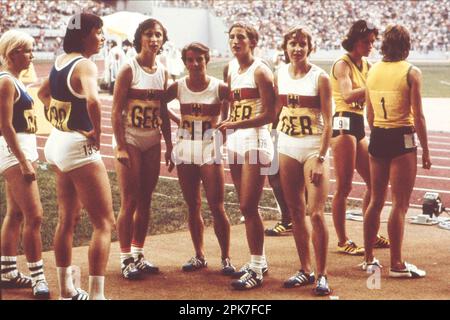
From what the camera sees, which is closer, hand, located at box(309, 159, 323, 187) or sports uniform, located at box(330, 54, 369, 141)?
hand, located at box(309, 159, 323, 187)

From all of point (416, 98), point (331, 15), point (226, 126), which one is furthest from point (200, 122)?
point (331, 15)

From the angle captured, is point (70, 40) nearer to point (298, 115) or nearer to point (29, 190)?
point (29, 190)

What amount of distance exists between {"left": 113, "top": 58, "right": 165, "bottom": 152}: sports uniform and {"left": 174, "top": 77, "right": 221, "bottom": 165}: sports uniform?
171 mm

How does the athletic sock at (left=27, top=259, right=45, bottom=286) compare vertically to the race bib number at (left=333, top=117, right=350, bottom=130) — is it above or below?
below

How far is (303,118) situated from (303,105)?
0.08 metres

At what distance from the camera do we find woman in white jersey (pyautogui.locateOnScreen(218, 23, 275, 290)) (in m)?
4.75

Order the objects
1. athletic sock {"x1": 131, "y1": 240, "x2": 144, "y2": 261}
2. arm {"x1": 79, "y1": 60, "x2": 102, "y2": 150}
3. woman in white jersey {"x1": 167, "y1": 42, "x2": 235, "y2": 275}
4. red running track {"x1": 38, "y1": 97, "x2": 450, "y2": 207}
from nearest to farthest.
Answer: arm {"x1": 79, "y1": 60, "x2": 102, "y2": 150} < woman in white jersey {"x1": 167, "y1": 42, "x2": 235, "y2": 275} < athletic sock {"x1": 131, "y1": 240, "x2": 144, "y2": 261} < red running track {"x1": 38, "y1": 97, "x2": 450, "y2": 207}

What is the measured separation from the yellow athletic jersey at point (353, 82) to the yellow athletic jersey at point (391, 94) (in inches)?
17.7

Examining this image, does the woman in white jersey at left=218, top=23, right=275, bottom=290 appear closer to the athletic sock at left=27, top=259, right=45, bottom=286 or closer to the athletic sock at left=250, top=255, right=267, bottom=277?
the athletic sock at left=250, top=255, right=267, bottom=277

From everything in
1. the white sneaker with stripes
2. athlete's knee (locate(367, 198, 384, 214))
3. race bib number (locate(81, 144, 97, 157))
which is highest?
race bib number (locate(81, 144, 97, 157))

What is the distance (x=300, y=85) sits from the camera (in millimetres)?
4711

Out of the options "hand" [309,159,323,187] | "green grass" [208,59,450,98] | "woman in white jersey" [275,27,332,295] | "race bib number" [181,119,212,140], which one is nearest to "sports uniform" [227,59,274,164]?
"woman in white jersey" [275,27,332,295]

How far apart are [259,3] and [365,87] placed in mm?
A: 26096
